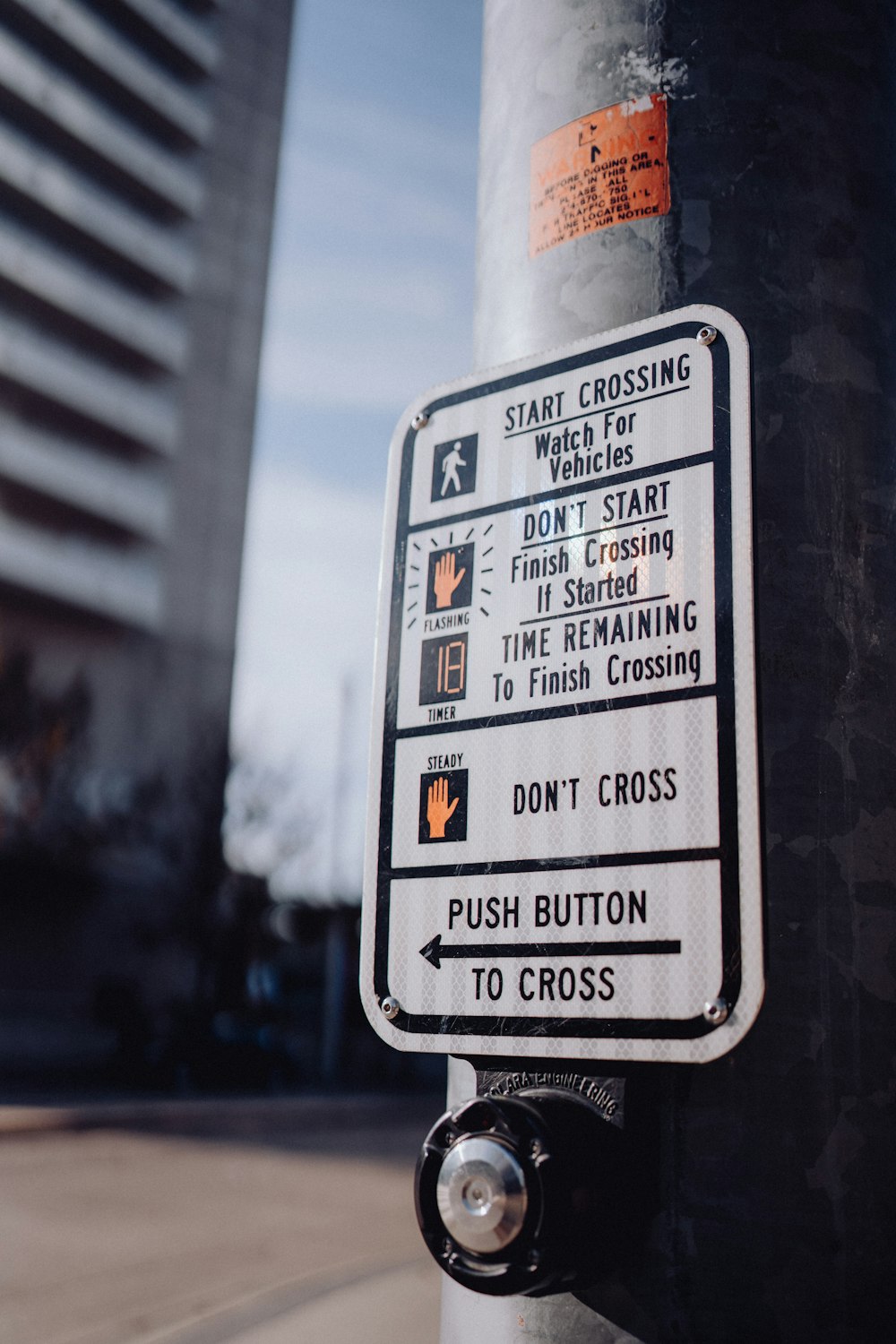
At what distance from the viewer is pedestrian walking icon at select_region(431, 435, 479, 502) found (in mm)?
1665

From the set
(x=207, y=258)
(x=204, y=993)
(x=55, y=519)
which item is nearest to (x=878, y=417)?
(x=204, y=993)

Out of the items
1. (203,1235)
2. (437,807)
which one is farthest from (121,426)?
(437,807)

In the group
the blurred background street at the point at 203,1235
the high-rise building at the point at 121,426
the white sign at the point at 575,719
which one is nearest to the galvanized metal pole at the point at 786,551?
the white sign at the point at 575,719

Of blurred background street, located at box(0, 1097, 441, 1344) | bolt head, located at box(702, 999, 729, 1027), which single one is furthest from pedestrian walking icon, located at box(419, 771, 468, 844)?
blurred background street, located at box(0, 1097, 441, 1344)

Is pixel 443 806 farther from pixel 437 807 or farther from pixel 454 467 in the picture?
pixel 454 467

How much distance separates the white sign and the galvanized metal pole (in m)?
0.13

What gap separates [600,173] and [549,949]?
106cm

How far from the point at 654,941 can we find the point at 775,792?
9.7 inches

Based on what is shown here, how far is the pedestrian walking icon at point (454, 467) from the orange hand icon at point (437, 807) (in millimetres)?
398

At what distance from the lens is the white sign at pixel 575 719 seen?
1.31 m

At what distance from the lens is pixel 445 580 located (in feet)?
5.34

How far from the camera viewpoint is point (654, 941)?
1313 millimetres

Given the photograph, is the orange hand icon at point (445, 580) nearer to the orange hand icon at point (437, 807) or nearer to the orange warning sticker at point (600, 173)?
the orange hand icon at point (437, 807)

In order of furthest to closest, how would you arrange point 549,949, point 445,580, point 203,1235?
point 203,1235 → point 445,580 → point 549,949
